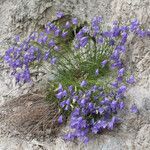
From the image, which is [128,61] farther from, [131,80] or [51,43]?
[51,43]

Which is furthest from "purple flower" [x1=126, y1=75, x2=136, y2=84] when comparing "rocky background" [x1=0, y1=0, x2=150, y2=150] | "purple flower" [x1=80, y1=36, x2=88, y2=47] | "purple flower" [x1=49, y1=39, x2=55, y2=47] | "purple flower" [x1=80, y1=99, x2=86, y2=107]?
"purple flower" [x1=49, y1=39, x2=55, y2=47]

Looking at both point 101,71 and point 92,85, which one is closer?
point 92,85

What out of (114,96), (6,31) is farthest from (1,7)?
(114,96)

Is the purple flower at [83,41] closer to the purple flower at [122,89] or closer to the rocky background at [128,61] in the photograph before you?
the rocky background at [128,61]

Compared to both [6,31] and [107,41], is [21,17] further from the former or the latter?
[107,41]

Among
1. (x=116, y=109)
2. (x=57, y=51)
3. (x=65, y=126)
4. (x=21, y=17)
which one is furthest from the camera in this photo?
(x=21, y=17)

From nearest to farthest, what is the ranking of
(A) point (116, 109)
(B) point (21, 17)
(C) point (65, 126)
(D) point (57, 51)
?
1. (A) point (116, 109)
2. (C) point (65, 126)
3. (D) point (57, 51)
4. (B) point (21, 17)
